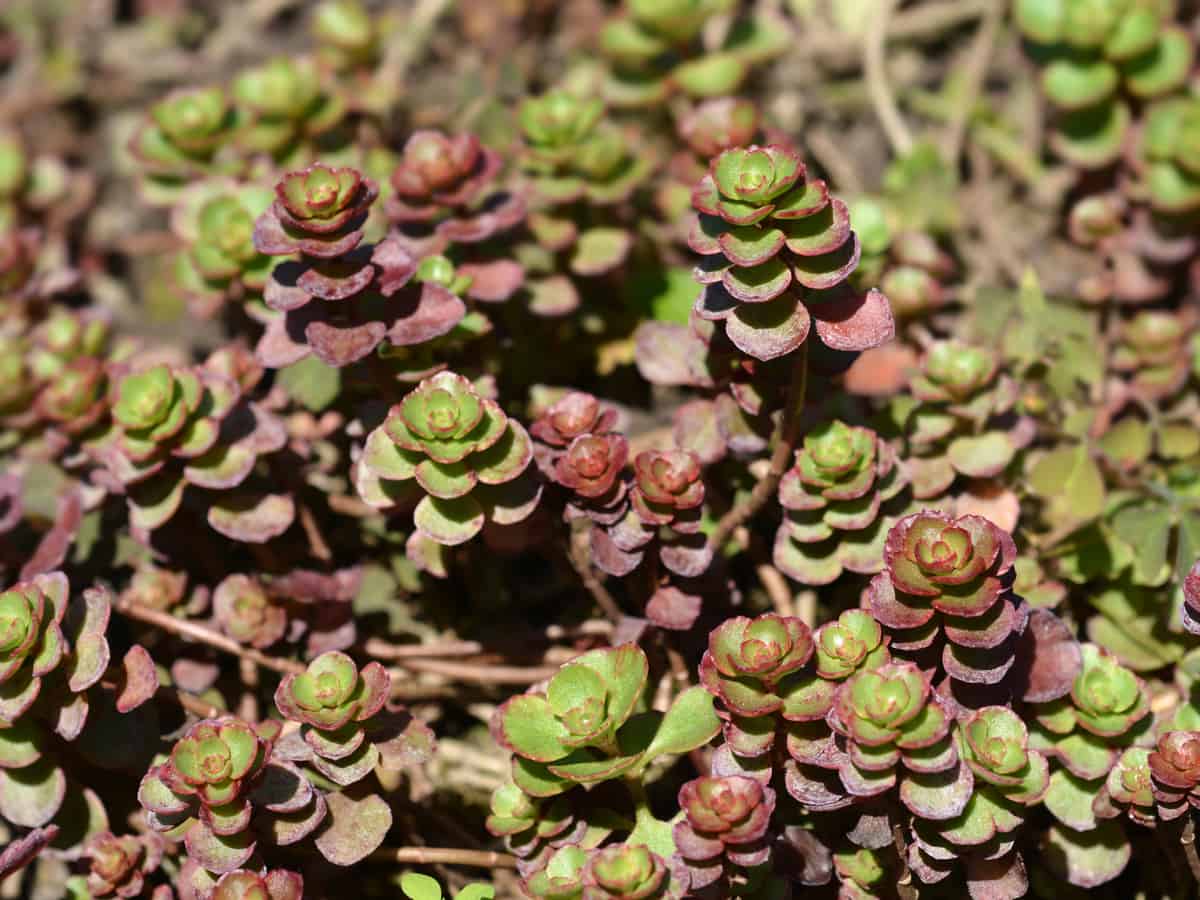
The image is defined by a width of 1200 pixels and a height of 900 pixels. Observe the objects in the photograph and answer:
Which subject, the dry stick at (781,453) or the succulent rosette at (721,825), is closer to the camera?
the succulent rosette at (721,825)

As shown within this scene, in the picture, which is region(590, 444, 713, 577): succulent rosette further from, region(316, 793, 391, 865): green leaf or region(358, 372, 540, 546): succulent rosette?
region(316, 793, 391, 865): green leaf

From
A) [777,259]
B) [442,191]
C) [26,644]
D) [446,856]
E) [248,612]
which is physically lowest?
[446,856]

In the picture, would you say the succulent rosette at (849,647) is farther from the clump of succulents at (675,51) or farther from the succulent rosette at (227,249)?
the clump of succulents at (675,51)

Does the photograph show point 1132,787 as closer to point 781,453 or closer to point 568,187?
point 781,453

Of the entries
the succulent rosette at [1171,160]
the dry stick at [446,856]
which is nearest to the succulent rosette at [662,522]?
the dry stick at [446,856]

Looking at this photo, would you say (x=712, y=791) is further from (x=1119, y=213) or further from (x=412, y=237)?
(x=1119, y=213)

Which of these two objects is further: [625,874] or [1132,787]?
[1132,787]

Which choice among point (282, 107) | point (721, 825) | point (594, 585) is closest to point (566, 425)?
point (594, 585)
